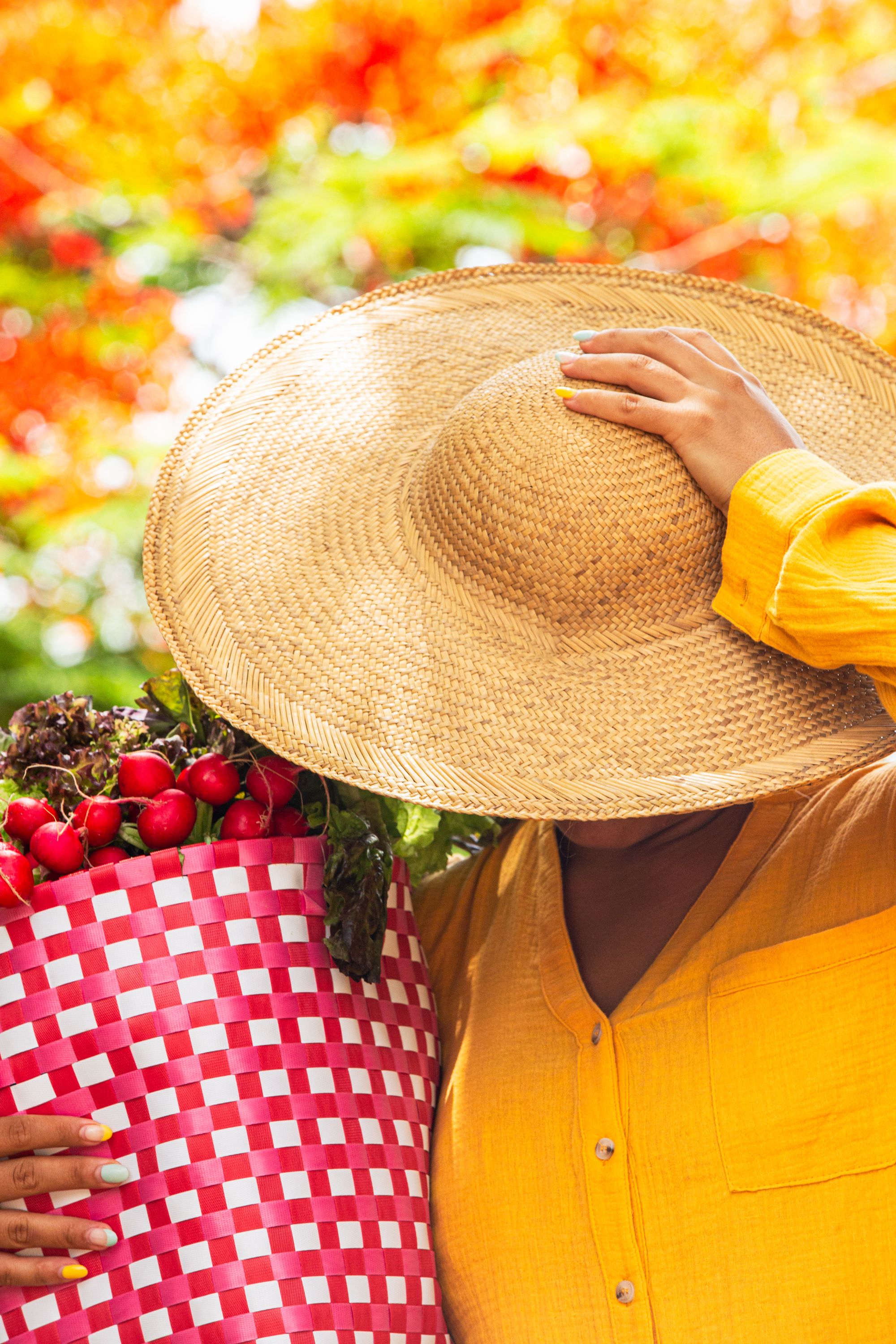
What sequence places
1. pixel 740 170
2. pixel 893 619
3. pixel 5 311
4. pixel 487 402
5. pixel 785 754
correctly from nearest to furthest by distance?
pixel 893 619 < pixel 785 754 < pixel 487 402 < pixel 740 170 < pixel 5 311

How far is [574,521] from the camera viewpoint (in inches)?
46.1

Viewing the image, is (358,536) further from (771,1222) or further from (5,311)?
(5,311)

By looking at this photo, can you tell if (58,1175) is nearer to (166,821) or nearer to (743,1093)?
(166,821)

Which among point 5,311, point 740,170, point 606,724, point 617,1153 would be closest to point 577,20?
point 740,170

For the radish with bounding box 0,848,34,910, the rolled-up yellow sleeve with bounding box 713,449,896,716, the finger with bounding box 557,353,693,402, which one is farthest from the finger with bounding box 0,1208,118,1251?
the finger with bounding box 557,353,693,402

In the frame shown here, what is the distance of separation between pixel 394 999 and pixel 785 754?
20.4 inches

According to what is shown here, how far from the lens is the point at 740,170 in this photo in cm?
396

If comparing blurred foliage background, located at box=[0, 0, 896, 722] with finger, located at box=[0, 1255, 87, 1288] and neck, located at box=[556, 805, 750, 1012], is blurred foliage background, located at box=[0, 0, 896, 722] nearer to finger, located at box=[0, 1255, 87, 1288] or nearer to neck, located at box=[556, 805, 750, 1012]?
neck, located at box=[556, 805, 750, 1012]

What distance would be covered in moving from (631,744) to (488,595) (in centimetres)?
24

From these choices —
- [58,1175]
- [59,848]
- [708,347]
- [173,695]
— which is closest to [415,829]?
[173,695]

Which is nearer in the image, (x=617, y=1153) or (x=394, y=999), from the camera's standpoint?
(x=617, y=1153)

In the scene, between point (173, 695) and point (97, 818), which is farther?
point (173, 695)

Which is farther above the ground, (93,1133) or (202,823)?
(202,823)

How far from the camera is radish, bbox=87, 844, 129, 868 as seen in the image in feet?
3.81
